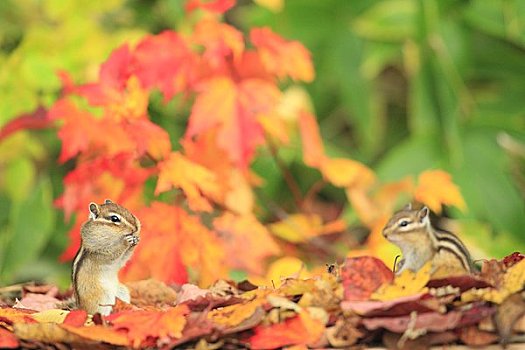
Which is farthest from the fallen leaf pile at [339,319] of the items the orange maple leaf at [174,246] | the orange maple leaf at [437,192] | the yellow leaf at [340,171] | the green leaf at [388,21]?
the green leaf at [388,21]

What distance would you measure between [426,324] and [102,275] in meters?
0.41

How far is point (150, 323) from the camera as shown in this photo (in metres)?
1.06

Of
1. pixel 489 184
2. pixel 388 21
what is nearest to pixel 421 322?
pixel 489 184

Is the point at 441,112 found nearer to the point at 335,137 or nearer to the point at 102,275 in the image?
the point at 335,137

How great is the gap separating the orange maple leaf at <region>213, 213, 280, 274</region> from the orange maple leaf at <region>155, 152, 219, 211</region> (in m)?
0.27

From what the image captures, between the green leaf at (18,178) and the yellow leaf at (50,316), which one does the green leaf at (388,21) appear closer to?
the green leaf at (18,178)

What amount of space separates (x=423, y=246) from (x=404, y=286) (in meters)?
0.14

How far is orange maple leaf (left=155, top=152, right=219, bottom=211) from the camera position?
154 centimetres

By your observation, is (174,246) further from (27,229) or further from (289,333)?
(27,229)

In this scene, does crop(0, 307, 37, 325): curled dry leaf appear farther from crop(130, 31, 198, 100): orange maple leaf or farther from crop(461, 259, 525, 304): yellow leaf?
crop(130, 31, 198, 100): orange maple leaf

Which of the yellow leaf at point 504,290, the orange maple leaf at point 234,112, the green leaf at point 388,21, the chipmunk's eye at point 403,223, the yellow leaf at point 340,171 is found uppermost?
the green leaf at point 388,21

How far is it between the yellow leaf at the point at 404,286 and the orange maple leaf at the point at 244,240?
85 centimetres

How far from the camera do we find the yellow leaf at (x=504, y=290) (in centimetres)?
106

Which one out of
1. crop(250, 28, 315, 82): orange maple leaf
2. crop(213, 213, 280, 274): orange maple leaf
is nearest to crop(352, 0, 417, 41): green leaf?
crop(250, 28, 315, 82): orange maple leaf
